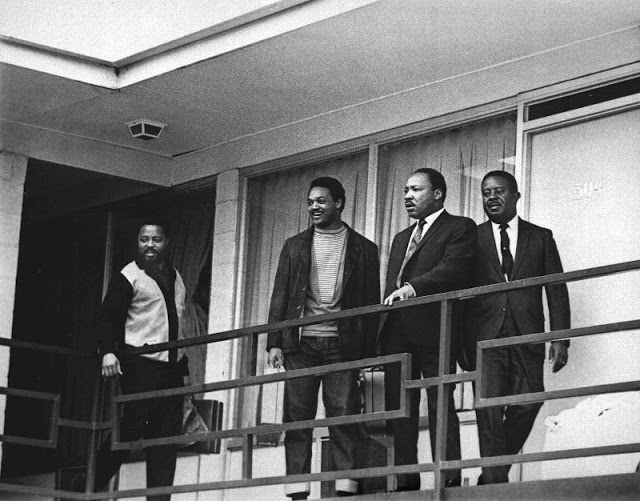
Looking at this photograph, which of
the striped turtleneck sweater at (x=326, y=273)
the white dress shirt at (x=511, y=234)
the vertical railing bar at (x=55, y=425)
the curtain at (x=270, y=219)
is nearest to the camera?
the white dress shirt at (x=511, y=234)

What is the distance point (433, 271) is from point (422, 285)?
0.45ft

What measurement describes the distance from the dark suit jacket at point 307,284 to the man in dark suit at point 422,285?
38cm

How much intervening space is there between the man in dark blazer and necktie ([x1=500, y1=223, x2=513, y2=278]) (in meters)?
0.89

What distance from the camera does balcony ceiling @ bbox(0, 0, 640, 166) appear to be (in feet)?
31.4

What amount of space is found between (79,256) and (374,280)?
4764 millimetres

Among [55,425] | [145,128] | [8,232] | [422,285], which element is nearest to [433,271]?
[422,285]

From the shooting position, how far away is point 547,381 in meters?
8.89

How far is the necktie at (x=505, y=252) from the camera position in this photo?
9359 millimetres

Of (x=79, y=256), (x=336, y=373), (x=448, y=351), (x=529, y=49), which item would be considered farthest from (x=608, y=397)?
(x=79, y=256)

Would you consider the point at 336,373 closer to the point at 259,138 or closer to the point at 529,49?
the point at 529,49

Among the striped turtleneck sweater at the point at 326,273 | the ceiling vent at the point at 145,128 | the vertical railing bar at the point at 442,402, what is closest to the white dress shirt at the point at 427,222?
the striped turtleneck sweater at the point at 326,273

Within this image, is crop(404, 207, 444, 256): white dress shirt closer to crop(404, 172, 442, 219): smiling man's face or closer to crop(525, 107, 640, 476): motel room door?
crop(404, 172, 442, 219): smiling man's face

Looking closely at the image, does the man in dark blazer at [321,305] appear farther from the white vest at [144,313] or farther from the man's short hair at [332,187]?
the white vest at [144,313]

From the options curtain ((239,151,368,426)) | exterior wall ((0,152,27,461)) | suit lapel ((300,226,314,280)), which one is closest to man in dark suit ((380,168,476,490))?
suit lapel ((300,226,314,280))
